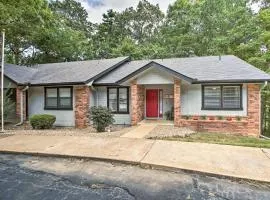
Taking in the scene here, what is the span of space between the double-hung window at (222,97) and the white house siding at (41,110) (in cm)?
819

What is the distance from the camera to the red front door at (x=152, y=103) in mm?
15852

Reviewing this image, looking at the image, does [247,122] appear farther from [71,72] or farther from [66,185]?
[71,72]

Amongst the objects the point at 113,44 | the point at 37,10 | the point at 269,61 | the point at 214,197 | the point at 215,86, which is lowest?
the point at 214,197

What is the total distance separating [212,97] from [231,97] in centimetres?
101

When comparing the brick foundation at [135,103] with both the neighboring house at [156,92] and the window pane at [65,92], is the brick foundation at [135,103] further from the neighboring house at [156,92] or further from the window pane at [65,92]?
the window pane at [65,92]

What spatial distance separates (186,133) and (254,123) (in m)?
4.00

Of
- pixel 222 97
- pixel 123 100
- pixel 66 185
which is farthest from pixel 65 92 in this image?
pixel 66 185

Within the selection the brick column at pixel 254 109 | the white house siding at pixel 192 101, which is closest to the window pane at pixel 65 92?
the white house siding at pixel 192 101

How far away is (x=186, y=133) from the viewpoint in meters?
11.4

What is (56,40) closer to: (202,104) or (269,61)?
(202,104)

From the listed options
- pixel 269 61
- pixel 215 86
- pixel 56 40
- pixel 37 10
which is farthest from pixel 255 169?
pixel 56 40

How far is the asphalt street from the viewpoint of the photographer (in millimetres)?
4844

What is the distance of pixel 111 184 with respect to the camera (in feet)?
17.8

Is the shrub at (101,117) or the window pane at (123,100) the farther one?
the window pane at (123,100)
